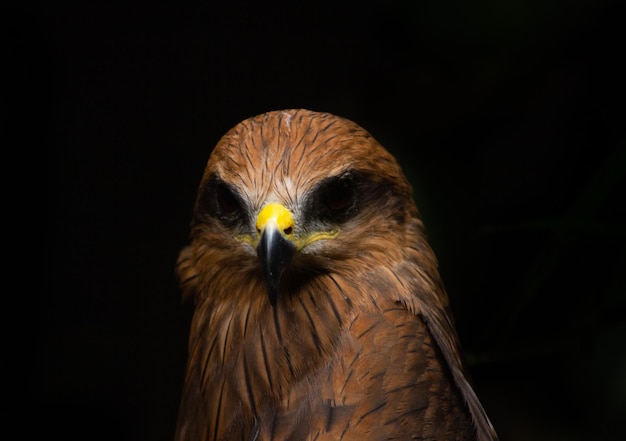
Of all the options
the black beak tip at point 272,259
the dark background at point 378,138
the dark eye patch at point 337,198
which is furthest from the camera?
the dark background at point 378,138

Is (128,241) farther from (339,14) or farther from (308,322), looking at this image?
(308,322)

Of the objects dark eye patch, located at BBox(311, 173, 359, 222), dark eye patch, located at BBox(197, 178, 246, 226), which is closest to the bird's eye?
dark eye patch, located at BBox(311, 173, 359, 222)

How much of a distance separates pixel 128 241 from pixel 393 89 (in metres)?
1.10

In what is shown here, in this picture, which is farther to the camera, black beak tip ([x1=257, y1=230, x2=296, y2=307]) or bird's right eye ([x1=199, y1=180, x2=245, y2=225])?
bird's right eye ([x1=199, y1=180, x2=245, y2=225])

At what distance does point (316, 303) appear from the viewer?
144 cm

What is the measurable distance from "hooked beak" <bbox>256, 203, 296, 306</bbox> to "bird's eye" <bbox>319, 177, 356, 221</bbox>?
0.09m

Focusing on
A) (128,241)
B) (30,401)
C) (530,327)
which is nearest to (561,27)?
(530,327)

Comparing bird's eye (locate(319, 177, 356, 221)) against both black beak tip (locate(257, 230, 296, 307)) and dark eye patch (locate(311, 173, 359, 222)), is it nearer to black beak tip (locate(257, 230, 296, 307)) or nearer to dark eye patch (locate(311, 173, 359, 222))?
dark eye patch (locate(311, 173, 359, 222))

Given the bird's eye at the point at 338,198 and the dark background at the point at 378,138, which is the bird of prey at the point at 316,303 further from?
the dark background at the point at 378,138

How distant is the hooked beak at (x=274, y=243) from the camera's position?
1266 mm

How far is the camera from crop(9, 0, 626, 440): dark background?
2176mm

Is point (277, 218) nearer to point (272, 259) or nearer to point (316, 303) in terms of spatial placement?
point (272, 259)

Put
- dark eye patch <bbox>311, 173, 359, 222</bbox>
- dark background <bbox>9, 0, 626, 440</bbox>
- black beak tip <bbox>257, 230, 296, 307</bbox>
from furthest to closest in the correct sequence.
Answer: dark background <bbox>9, 0, 626, 440</bbox> < dark eye patch <bbox>311, 173, 359, 222</bbox> < black beak tip <bbox>257, 230, 296, 307</bbox>

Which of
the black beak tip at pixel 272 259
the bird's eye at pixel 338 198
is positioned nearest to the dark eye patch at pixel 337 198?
the bird's eye at pixel 338 198
